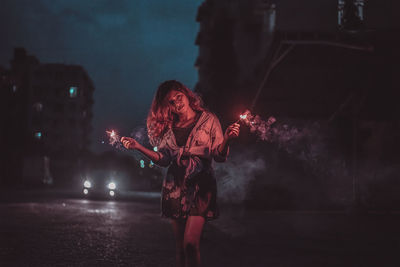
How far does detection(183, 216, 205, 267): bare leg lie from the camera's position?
3729 millimetres

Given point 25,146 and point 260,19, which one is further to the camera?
point 25,146

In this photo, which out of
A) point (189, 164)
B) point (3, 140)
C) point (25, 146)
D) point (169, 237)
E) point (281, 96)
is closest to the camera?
point (189, 164)

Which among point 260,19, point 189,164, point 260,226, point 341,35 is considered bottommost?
point 260,226

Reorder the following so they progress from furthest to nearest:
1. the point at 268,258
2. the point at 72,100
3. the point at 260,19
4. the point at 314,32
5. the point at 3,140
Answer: the point at 72,100 → the point at 3,140 → the point at 260,19 → the point at 314,32 → the point at 268,258

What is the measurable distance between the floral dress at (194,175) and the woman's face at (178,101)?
183 millimetres

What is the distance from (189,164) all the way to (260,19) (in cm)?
2375

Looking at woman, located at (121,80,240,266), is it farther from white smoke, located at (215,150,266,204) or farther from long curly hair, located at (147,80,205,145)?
white smoke, located at (215,150,266,204)

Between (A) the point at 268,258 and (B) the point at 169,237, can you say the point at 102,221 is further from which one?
(A) the point at 268,258

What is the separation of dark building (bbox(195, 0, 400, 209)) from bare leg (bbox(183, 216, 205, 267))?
458 inches

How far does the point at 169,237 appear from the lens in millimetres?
9758

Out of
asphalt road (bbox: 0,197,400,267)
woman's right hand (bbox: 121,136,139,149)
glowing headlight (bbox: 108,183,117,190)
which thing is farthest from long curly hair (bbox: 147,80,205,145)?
glowing headlight (bbox: 108,183,117,190)

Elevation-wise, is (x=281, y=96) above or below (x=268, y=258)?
above

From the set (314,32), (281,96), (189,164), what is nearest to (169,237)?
(189,164)

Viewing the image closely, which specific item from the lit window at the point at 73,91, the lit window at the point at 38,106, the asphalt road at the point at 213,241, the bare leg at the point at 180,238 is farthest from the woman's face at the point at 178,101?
the lit window at the point at 73,91
